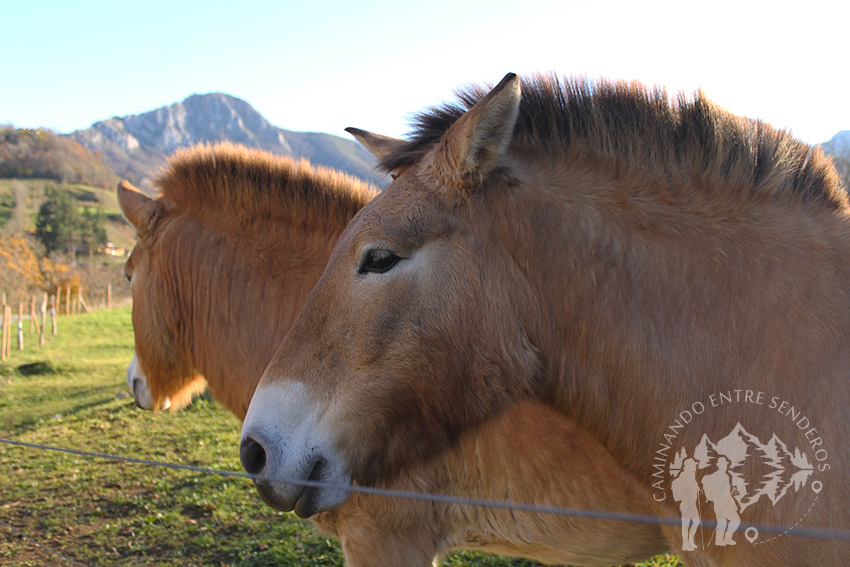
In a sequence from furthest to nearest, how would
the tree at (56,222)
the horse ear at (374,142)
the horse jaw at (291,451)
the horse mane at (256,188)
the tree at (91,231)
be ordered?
the tree at (91,231), the tree at (56,222), the horse mane at (256,188), the horse ear at (374,142), the horse jaw at (291,451)

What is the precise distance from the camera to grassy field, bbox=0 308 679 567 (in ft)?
17.3

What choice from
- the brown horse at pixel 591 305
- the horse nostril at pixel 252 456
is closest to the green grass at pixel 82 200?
the horse nostril at pixel 252 456

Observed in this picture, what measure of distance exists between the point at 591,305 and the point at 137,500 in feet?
22.1

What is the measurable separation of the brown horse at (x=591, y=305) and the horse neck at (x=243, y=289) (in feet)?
4.59

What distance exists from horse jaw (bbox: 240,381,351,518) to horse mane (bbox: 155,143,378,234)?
5.88 feet

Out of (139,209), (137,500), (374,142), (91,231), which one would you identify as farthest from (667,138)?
(91,231)

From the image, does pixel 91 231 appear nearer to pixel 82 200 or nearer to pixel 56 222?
pixel 56 222

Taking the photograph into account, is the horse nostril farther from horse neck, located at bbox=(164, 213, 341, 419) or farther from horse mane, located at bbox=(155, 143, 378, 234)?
horse mane, located at bbox=(155, 143, 378, 234)

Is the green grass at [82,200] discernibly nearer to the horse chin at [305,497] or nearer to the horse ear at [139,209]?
the horse ear at [139,209]

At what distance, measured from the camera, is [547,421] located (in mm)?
2785

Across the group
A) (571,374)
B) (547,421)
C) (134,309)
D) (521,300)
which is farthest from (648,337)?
(134,309)

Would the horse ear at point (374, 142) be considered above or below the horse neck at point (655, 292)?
above

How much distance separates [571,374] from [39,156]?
95.8m

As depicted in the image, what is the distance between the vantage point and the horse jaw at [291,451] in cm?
191
